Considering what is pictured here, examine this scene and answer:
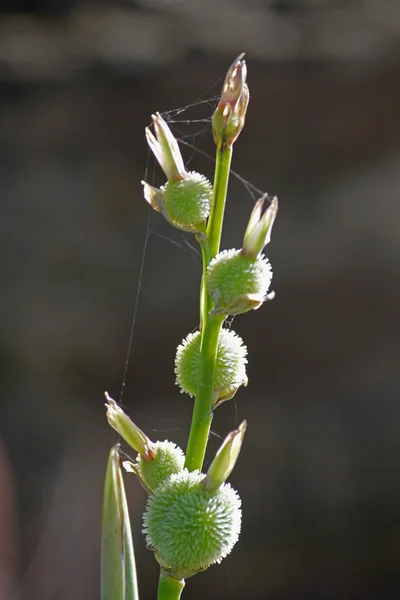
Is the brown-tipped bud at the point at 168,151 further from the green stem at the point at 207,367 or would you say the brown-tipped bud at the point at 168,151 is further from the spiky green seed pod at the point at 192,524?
the spiky green seed pod at the point at 192,524

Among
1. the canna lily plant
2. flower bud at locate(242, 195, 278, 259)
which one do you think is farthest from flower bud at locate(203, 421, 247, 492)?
flower bud at locate(242, 195, 278, 259)

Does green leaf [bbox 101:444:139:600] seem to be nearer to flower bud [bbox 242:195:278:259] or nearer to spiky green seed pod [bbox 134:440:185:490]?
spiky green seed pod [bbox 134:440:185:490]

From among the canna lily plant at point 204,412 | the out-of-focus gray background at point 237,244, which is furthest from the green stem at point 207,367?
the out-of-focus gray background at point 237,244

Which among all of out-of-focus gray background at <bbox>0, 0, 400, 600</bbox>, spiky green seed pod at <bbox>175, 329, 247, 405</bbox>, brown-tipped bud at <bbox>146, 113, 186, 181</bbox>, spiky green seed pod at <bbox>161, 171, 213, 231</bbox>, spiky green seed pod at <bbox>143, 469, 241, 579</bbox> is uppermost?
out-of-focus gray background at <bbox>0, 0, 400, 600</bbox>

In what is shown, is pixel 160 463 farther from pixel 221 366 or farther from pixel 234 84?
pixel 234 84
